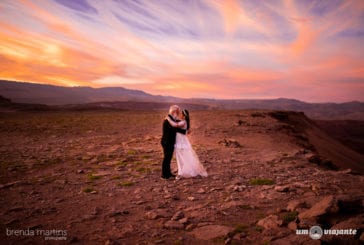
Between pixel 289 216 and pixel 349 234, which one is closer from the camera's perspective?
pixel 349 234

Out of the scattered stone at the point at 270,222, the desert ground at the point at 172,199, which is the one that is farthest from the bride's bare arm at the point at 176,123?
the scattered stone at the point at 270,222

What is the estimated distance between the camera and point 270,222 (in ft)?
17.5

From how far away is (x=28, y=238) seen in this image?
5.08 meters

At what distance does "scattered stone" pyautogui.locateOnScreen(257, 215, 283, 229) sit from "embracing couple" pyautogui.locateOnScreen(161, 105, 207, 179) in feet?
12.4

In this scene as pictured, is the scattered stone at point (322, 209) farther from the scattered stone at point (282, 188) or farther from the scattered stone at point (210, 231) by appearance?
the scattered stone at point (282, 188)

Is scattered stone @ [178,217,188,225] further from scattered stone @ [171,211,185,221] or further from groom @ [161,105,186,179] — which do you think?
groom @ [161,105,186,179]

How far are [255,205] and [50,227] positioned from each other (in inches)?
184

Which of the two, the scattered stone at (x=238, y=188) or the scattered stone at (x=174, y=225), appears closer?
the scattered stone at (x=174, y=225)

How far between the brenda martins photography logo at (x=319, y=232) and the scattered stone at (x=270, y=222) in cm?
46

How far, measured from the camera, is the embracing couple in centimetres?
898

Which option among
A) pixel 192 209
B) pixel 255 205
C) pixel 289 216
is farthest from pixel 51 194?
pixel 289 216

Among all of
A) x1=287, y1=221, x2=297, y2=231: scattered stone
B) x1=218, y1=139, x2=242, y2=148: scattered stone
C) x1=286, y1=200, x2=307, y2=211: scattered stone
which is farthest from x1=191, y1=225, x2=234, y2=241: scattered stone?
x1=218, y1=139, x2=242, y2=148: scattered stone

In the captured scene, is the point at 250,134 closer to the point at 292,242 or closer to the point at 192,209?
the point at 192,209

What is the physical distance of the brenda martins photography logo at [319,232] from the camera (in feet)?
14.7
